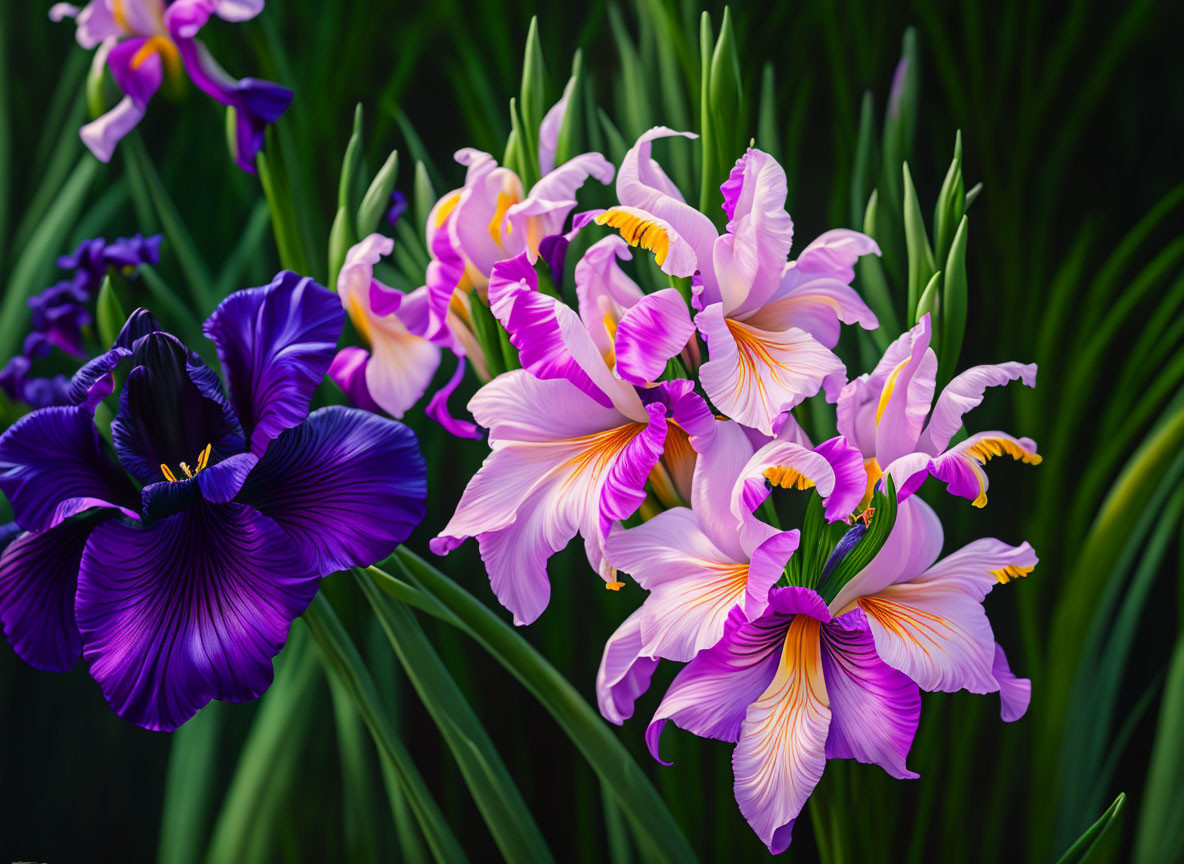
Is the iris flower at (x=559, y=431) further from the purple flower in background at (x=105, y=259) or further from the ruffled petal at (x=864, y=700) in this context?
the purple flower in background at (x=105, y=259)

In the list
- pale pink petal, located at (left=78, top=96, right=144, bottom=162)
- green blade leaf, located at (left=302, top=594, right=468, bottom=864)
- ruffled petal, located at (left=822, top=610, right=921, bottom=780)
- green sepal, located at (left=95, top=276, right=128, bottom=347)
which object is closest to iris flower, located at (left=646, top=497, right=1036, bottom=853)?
ruffled petal, located at (left=822, top=610, right=921, bottom=780)

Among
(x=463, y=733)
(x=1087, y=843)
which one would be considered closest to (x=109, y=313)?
(x=463, y=733)

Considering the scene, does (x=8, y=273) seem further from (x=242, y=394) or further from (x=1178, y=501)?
(x=1178, y=501)

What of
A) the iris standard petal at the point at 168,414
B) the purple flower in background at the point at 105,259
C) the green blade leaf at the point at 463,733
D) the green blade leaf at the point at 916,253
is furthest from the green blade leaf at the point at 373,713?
the green blade leaf at the point at 916,253

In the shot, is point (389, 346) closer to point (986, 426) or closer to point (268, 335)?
point (268, 335)

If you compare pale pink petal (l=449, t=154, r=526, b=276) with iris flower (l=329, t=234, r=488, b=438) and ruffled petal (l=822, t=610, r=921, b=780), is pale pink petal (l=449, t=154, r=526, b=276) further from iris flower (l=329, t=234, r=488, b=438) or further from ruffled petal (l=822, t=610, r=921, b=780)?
ruffled petal (l=822, t=610, r=921, b=780)

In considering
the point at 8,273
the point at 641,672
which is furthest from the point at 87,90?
the point at 641,672
